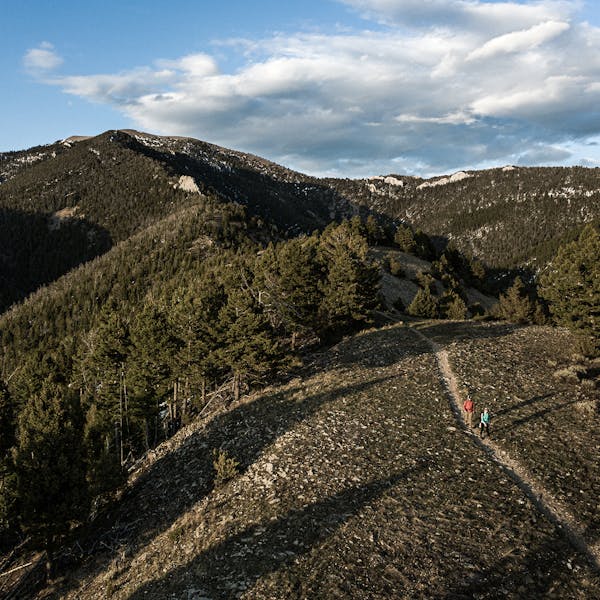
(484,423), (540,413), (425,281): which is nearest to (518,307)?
(540,413)

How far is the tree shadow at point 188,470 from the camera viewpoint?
25.7 m

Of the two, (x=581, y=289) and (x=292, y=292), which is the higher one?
(x=292, y=292)

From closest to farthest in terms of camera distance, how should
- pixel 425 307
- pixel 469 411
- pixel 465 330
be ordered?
pixel 469 411
pixel 465 330
pixel 425 307

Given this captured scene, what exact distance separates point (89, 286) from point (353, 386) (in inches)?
6304

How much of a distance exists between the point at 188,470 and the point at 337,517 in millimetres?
13618

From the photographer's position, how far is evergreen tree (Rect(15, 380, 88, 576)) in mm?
25719

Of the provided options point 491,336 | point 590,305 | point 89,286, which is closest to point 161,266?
point 89,286

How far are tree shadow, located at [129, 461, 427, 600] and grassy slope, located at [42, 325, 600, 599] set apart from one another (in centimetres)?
6

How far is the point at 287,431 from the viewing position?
95.0 feet

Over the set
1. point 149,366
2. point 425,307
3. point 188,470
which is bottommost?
point 188,470

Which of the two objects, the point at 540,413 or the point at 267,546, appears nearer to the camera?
the point at 267,546

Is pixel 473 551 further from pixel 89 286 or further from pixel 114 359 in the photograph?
pixel 89 286

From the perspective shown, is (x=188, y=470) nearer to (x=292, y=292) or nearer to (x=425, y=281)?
(x=292, y=292)

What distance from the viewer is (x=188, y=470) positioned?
96.7 feet
